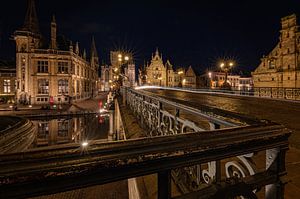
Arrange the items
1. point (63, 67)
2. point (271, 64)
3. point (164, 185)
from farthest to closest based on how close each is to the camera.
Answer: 1. point (63, 67)
2. point (271, 64)
3. point (164, 185)

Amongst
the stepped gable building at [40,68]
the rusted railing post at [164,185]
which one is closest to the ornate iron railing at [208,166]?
the rusted railing post at [164,185]

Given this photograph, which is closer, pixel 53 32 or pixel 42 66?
pixel 42 66

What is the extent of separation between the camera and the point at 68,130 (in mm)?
29797

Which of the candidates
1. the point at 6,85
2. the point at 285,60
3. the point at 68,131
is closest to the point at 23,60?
the point at 6,85

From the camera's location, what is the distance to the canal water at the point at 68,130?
26.7 metres

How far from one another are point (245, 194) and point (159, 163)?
0.81 m

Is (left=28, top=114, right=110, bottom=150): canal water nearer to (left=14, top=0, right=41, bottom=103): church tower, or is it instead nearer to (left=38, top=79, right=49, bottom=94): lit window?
(left=38, top=79, right=49, bottom=94): lit window

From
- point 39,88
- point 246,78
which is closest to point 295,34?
point 39,88

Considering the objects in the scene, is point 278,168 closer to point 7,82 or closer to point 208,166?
point 208,166

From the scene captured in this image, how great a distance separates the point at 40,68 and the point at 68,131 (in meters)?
24.2

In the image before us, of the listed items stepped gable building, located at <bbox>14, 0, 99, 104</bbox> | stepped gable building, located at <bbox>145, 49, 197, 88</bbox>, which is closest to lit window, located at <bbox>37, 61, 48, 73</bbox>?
stepped gable building, located at <bbox>14, 0, 99, 104</bbox>

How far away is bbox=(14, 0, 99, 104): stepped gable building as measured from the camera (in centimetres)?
4350

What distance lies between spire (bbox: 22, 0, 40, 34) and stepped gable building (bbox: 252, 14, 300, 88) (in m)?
53.0

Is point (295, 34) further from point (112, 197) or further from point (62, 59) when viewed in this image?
point (62, 59)
